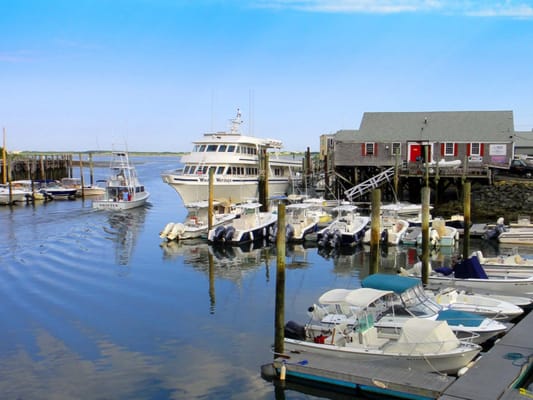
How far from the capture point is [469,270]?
21750 millimetres

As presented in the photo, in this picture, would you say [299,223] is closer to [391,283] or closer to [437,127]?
[391,283]

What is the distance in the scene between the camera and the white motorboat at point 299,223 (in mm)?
35094

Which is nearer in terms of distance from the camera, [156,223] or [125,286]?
[125,286]

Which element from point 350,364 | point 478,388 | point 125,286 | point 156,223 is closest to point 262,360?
point 350,364

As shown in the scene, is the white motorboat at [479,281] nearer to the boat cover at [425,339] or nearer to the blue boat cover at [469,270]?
the blue boat cover at [469,270]

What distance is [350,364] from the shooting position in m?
14.0

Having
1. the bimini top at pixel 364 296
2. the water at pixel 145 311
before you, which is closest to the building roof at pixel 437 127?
the water at pixel 145 311

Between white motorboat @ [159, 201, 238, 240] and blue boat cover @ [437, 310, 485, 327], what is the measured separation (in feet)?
70.9

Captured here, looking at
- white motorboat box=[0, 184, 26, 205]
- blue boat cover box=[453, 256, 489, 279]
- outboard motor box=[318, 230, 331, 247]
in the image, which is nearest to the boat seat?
blue boat cover box=[453, 256, 489, 279]

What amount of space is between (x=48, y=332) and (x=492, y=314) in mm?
13310

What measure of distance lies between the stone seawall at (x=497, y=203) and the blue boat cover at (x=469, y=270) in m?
21.3

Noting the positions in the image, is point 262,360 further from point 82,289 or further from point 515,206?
point 515,206

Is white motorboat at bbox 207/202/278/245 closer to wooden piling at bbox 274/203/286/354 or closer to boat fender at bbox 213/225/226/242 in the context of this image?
boat fender at bbox 213/225/226/242

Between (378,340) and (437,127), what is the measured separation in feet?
128
